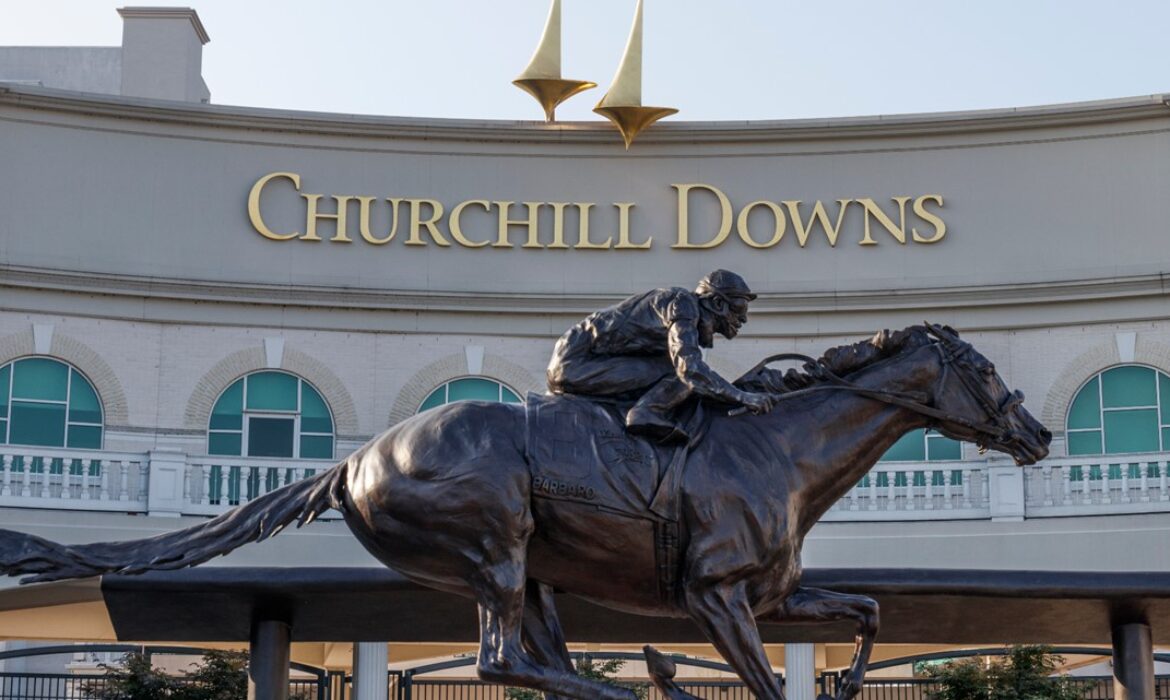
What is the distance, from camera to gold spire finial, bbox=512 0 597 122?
108 ft

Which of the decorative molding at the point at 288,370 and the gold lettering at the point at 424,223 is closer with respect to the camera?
the decorative molding at the point at 288,370

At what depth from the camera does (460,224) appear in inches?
1278

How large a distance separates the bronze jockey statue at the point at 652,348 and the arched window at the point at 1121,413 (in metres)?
22.1

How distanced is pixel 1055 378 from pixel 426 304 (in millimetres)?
10134

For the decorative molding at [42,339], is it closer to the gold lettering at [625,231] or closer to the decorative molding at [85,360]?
the decorative molding at [85,360]

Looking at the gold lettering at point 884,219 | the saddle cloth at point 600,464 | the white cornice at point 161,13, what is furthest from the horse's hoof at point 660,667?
the white cornice at point 161,13

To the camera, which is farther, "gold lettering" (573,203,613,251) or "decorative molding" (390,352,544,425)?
"gold lettering" (573,203,613,251)

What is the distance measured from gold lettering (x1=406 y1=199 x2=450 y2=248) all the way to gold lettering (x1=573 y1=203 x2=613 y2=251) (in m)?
2.19

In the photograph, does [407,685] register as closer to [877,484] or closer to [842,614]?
[877,484]

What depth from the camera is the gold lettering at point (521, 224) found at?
3241cm

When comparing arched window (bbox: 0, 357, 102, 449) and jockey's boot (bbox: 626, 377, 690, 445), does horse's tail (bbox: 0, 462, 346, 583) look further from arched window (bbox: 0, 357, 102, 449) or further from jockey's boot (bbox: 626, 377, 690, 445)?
arched window (bbox: 0, 357, 102, 449)

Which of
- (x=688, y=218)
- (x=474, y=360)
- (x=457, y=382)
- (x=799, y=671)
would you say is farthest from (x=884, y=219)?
(x=799, y=671)

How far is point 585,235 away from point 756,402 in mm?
23641

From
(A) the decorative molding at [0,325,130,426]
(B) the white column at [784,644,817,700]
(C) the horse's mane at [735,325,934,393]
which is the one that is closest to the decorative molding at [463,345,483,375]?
(A) the decorative molding at [0,325,130,426]
